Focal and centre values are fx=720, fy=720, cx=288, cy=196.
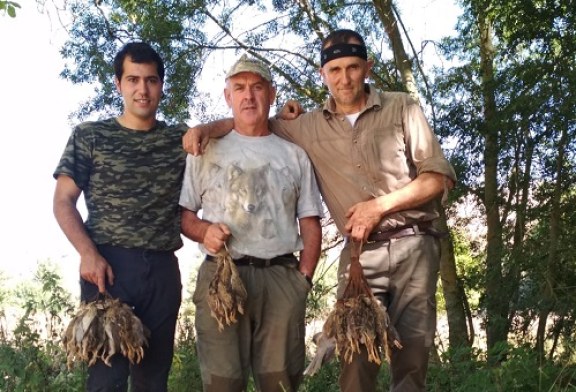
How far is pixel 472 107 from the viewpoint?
988cm

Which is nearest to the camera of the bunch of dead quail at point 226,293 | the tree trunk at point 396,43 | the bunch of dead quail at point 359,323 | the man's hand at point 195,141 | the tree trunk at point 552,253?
the bunch of dead quail at point 359,323

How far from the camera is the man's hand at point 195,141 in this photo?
4074 mm

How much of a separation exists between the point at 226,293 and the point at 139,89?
4.39ft

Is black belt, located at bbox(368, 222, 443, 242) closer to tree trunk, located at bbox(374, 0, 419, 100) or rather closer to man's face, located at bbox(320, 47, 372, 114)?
man's face, located at bbox(320, 47, 372, 114)

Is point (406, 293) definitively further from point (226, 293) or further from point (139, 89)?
point (139, 89)

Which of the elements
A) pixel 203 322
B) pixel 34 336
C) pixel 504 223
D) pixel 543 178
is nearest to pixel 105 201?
pixel 203 322

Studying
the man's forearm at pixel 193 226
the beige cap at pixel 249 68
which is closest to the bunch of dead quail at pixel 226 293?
the man's forearm at pixel 193 226

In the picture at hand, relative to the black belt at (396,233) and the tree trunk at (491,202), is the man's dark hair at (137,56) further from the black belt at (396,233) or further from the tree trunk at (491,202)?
the tree trunk at (491,202)

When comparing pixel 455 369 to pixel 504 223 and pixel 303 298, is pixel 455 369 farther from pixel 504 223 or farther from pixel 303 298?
pixel 504 223

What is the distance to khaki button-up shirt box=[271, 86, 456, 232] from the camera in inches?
168

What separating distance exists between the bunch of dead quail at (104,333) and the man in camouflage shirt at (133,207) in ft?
0.44

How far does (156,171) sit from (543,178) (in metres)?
6.57

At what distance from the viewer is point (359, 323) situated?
387cm

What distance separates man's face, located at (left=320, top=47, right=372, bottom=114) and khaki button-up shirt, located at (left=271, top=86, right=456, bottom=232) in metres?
0.08
